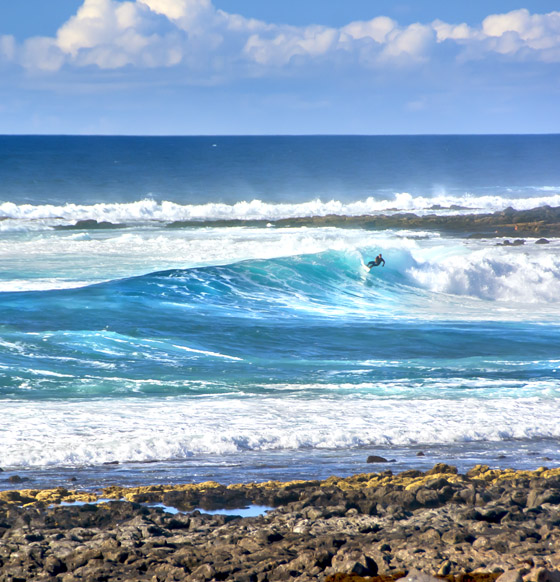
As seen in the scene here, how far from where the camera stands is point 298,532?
6.63 m

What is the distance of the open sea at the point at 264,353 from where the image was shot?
32.7 ft

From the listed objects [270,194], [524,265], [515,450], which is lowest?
[515,450]

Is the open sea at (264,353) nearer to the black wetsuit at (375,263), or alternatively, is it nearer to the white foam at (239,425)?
the white foam at (239,425)

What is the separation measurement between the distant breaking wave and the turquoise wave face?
2259 centimetres

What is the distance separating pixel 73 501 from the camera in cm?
778

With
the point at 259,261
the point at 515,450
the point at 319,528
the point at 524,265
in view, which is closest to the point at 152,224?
the point at 259,261

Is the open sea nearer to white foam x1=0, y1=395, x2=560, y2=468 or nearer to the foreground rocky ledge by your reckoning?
white foam x1=0, y1=395, x2=560, y2=468

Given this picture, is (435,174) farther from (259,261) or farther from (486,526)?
(486,526)

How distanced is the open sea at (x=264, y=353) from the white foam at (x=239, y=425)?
0.04 meters

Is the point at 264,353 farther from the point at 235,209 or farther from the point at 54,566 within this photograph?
the point at 235,209

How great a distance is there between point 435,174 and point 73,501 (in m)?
89.2

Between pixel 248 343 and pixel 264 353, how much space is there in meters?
0.98

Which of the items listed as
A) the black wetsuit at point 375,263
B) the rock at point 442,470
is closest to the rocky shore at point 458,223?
the black wetsuit at point 375,263

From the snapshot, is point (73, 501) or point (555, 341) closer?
point (73, 501)
